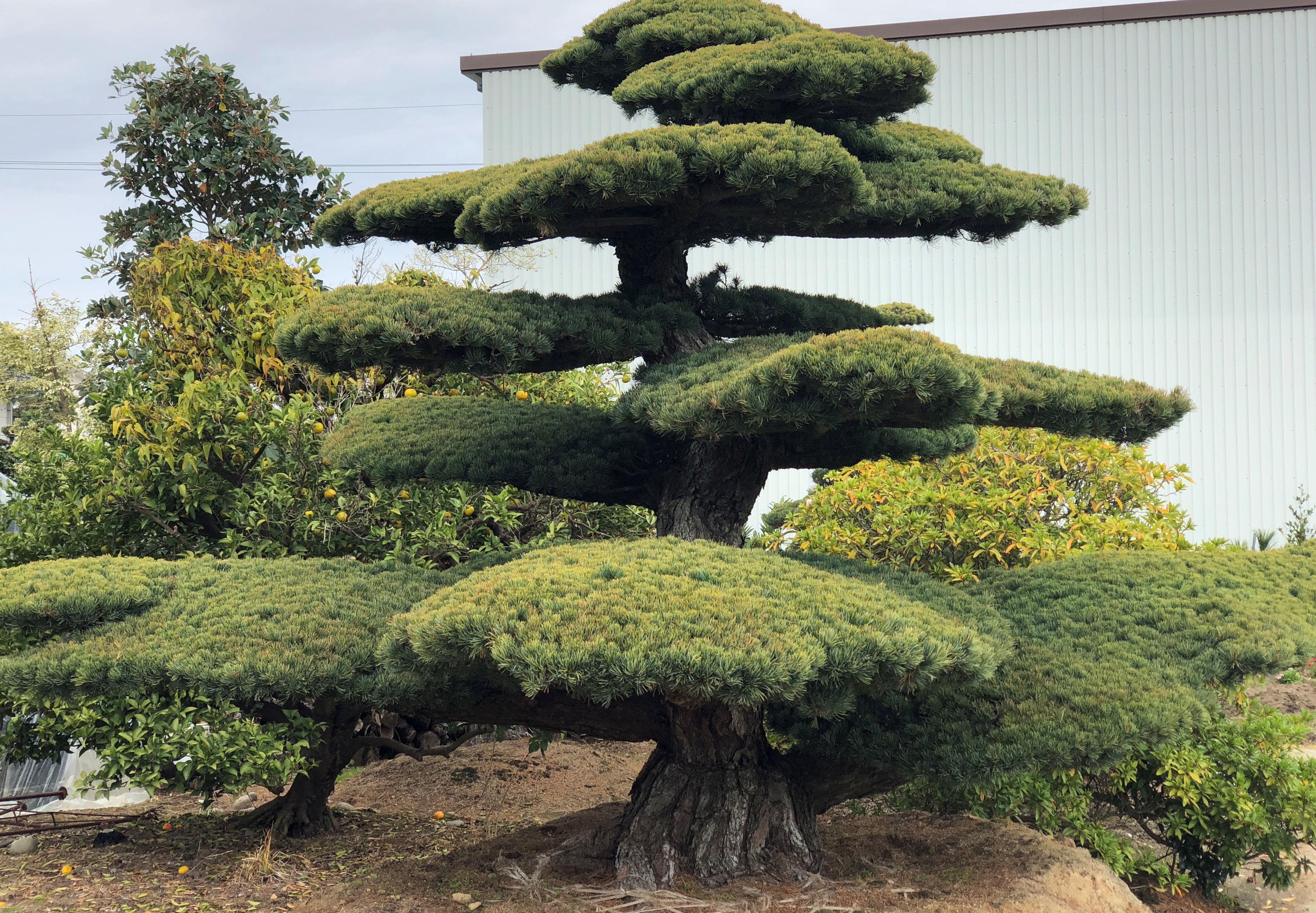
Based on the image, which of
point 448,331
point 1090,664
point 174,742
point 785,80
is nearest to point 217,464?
point 174,742

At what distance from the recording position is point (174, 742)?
13.8ft

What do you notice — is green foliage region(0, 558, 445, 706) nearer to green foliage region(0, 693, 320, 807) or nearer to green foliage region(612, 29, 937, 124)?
green foliage region(0, 693, 320, 807)

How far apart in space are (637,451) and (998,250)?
31.3 feet

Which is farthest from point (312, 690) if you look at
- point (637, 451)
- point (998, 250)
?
point (998, 250)

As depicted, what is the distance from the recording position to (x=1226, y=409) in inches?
506

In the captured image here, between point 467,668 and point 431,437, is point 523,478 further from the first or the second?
point 467,668

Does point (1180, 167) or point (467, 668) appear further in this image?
point (1180, 167)

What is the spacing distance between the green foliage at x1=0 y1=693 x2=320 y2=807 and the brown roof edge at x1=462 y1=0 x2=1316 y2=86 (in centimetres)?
995

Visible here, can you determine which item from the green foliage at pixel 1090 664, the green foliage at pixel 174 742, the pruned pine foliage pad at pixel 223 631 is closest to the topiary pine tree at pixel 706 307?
the pruned pine foliage pad at pixel 223 631

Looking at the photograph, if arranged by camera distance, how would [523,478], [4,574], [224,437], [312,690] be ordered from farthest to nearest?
[224,437]
[523,478]
[4,574]
[312,690]

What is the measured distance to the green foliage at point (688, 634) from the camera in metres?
3.29

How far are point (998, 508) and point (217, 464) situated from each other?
4982mm

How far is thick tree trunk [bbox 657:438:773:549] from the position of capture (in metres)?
5.07

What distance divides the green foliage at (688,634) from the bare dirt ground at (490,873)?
884mm
